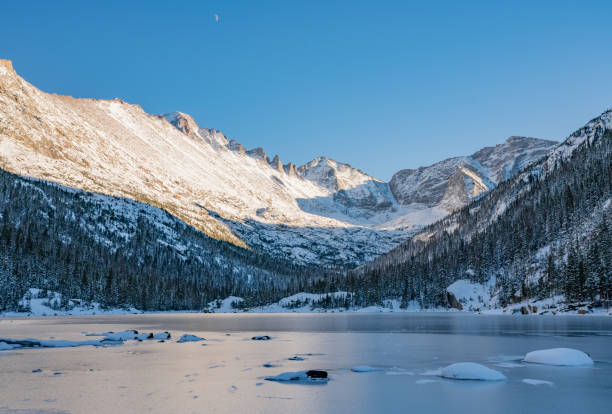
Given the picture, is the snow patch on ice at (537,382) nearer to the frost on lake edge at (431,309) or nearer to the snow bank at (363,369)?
the snow bank at (363,369)

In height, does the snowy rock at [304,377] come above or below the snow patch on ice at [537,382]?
below

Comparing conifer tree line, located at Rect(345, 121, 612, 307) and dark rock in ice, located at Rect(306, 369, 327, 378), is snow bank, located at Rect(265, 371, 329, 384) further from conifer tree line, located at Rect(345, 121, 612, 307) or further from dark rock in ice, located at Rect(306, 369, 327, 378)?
conifer tree line, located at Rect(345, 121, 612, 307)

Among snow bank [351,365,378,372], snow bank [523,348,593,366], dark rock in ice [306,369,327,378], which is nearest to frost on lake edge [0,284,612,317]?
snow bank [523,348,593,366]

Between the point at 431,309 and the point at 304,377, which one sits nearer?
the point at 304,377

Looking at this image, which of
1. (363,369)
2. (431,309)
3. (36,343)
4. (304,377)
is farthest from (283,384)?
(431,309)

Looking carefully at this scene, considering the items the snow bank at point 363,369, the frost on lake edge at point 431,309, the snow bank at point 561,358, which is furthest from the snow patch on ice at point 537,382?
the frost on lake edge at point 431,309

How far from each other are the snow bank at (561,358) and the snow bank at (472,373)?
26.6 ft

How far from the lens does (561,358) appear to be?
32.4 metres

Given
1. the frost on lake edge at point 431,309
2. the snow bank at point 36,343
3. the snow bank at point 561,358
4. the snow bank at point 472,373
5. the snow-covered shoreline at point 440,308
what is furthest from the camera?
the frost on lake edge at point 431,309

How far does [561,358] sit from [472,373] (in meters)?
10.2

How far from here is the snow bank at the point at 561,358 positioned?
31.8m

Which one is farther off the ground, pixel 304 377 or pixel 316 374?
pixel 316 374

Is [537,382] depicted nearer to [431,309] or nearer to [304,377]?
[304,377]

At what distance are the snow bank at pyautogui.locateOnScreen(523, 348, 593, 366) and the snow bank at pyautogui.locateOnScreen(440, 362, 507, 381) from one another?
8.12m
